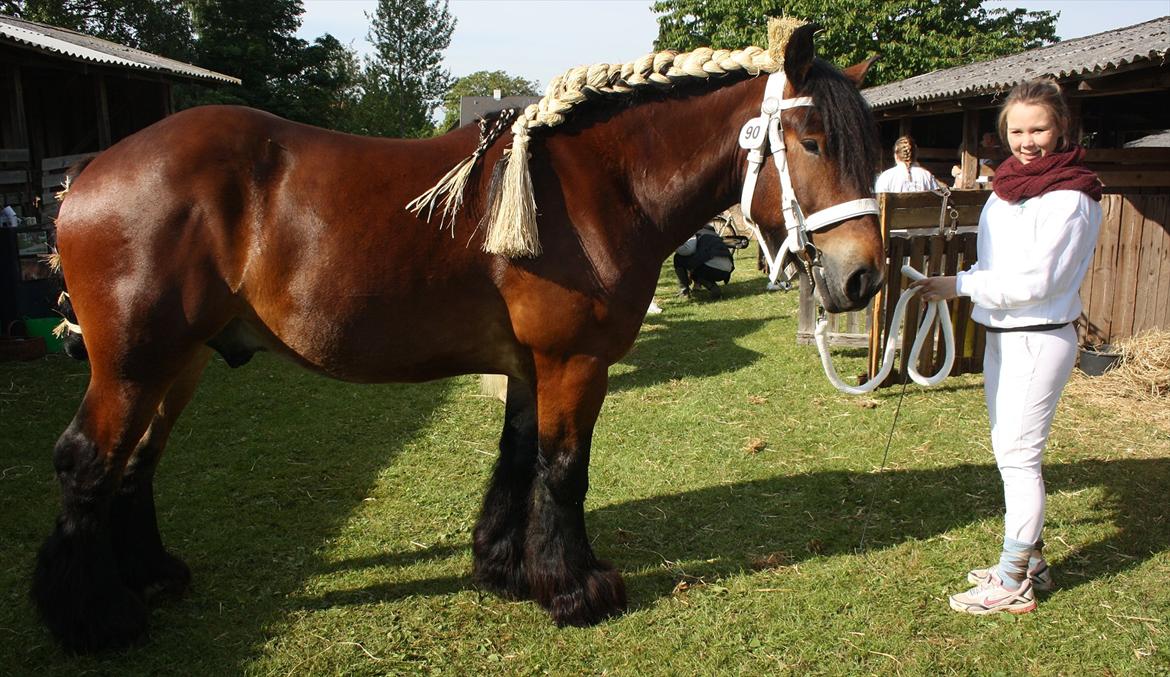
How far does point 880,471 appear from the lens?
15.1 feet

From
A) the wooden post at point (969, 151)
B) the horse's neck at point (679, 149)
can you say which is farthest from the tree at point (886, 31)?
the horse's neck at point (679, 149)

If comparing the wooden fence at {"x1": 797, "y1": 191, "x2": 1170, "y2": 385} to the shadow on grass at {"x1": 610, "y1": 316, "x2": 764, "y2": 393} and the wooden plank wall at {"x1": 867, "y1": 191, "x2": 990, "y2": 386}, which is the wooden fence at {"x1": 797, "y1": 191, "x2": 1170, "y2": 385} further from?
the shadow on grass at {"x1": 610, "y1": 316, "x2": 764, "y2": 393}

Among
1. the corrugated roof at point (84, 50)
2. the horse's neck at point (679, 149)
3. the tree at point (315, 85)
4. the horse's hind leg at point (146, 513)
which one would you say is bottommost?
the horse's hind leg at point (146, 513)

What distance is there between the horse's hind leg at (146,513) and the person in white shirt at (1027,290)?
321 cm

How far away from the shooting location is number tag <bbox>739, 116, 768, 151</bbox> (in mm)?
2639

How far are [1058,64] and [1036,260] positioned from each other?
8459mm

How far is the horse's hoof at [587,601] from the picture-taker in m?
2.99

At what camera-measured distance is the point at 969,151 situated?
13219 mm

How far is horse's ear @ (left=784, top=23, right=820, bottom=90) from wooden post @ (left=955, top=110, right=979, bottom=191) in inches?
465

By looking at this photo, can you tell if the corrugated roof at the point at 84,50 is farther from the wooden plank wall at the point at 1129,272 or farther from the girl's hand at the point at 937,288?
the wooden plank wall at the point at 1129,272

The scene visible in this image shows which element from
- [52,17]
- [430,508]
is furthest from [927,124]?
[52,17]

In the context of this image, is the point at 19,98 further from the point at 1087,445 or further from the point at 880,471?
the point at 1087,445

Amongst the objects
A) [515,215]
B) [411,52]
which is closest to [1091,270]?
[515,215]

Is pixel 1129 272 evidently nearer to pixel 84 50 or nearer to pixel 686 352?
pixel 686 352
